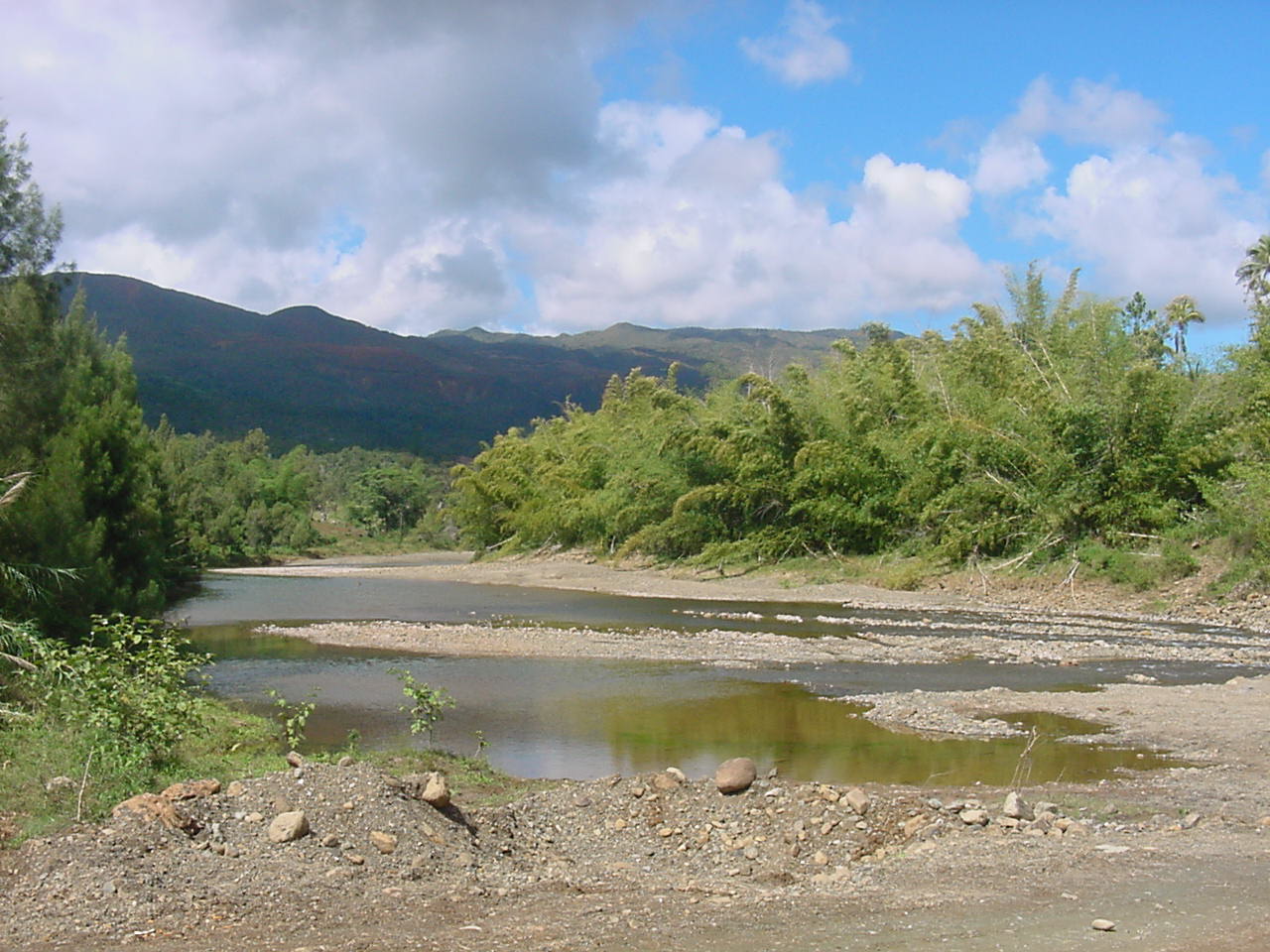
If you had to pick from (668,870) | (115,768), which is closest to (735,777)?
(668,870)

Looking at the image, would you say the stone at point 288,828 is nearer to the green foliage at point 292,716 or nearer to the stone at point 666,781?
the stone at point 666,781

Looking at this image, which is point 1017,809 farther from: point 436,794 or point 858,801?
point 436,794

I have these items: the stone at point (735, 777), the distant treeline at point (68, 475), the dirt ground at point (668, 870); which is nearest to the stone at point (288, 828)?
the dirt ground at point (668, 870)

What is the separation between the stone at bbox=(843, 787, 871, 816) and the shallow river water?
2.46 meters

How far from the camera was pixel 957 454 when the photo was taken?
35.9m

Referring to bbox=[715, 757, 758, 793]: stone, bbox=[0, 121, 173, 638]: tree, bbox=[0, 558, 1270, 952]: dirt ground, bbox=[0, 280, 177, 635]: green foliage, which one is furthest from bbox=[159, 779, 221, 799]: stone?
bbox=[0, 121, 173, 638]: tree

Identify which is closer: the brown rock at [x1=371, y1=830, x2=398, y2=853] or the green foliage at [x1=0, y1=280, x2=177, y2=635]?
the brown rock at [x1=371, y1=830, x2=398, y2=853]

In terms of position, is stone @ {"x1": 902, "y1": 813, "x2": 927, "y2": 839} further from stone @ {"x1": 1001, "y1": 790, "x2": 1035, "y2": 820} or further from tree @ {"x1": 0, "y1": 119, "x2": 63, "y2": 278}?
tree @ {"x1": 0, "y1": 119, "x2": 63, "y2": 278}

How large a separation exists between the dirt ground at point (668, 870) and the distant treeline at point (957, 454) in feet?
69.0

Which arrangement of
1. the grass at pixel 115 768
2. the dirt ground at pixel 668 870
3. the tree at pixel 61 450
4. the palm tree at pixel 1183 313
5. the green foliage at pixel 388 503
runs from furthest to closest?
the green foliage at pixel 388 503
the palm tree at pixel 1183 313
the tree at pixel 61 450
the grass at pixel 115 768
the dirt ground at pixel 668 870

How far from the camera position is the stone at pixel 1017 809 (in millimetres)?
8947

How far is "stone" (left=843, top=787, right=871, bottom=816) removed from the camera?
9.06 meters

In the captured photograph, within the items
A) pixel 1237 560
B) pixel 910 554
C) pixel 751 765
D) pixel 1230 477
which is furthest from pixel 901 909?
pixel 910 554

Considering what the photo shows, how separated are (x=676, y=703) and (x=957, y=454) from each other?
2177 cm
